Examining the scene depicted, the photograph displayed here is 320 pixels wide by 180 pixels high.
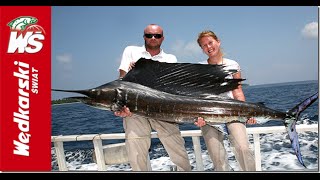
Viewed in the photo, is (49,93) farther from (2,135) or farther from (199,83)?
(199,83)

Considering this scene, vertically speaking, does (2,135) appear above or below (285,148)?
above

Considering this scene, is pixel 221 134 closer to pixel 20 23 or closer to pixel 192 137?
pixel 192 137

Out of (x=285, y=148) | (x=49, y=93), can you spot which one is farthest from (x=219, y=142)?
(x=285, y=148)

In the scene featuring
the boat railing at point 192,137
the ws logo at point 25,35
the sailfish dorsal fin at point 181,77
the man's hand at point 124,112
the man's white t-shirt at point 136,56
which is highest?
the ws logo at point 25,35

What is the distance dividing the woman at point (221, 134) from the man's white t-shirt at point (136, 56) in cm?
32

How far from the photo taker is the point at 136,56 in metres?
2.78

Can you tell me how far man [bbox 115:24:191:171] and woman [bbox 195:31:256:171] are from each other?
275 mm

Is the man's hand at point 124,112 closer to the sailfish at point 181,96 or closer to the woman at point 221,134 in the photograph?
the sailfish at point 181,96

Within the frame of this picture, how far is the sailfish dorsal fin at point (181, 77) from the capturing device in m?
2.48

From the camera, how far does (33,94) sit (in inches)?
124

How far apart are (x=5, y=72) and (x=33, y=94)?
340 millimetres

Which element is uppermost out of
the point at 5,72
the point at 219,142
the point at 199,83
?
the point at 5,72

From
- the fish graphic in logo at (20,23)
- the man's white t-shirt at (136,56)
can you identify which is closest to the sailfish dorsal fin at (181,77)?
the man's white t-shirt at (136,56)

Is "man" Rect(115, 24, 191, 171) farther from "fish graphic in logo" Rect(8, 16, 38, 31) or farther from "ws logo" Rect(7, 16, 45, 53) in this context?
"fish graphic in logo" Rect(8, 16, 38, 31)
